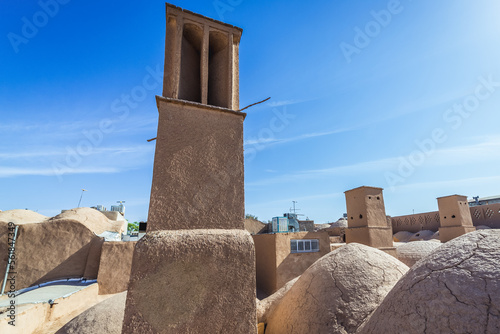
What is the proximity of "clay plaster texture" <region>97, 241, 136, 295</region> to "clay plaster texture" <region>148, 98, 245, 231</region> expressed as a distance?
21.8ft

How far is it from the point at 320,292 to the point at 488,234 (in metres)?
1.95

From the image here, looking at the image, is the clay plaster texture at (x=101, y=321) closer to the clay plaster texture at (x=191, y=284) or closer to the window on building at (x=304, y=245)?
the clay plaster texture at (x=191, y=284)

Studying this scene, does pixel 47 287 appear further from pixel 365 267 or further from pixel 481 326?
pixel 481 326

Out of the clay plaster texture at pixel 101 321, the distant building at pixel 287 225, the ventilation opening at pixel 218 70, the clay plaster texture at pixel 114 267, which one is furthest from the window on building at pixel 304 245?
the ventilation opening at pixel 218 70

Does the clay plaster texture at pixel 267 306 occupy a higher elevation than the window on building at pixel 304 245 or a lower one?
lower

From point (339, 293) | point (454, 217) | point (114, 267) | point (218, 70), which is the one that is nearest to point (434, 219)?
point (454, 217)

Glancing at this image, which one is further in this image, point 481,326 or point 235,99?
point 235,99

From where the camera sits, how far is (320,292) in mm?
3258

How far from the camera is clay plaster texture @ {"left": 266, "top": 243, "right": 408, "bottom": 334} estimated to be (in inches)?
112

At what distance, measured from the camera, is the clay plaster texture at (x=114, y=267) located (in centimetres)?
741

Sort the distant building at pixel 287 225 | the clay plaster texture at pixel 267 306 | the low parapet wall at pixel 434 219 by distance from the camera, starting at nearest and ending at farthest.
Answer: the clay plaster texture at pixel 267 306, the distant building at pixel 287 225, the low parapet wall at pixel 434 219

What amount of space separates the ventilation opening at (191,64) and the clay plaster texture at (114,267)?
6620mm

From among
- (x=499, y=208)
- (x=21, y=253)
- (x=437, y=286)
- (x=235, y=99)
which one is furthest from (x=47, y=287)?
(x=499, y=208)

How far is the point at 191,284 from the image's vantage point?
1.85 metres
